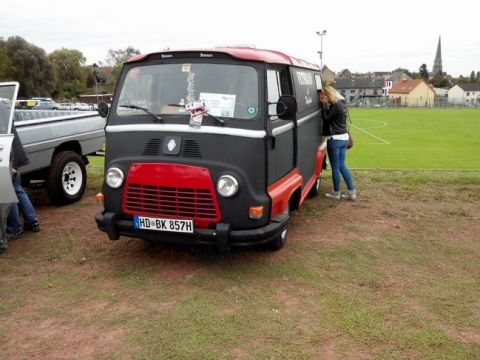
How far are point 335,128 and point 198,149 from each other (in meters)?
3.64

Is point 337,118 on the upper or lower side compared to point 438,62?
lower

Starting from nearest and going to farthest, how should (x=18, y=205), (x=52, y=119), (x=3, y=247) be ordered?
(x=3, y=247) < (x=18, y=205) < (x=52, y=119)

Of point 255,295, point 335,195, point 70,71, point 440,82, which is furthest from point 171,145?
point 440,82

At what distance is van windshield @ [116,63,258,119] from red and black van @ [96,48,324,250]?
1 centimetres

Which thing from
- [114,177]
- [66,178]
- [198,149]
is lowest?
[66,178]

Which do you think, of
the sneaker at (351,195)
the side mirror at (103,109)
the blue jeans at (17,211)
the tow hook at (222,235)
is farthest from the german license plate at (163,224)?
the sneaker at (351,195)

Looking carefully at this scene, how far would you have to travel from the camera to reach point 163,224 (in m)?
4.78

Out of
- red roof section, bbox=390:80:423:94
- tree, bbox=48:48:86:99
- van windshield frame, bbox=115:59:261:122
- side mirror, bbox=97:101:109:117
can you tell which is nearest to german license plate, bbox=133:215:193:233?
van windshield frame, bbox=115:59:261:122

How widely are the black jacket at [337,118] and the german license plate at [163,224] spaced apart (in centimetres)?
384

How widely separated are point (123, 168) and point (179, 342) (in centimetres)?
199

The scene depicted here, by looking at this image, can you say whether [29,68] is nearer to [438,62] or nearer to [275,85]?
[275,85]

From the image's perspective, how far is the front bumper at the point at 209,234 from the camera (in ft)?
15.1

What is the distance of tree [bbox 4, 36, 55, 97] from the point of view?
207 ft

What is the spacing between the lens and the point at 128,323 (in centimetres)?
397
